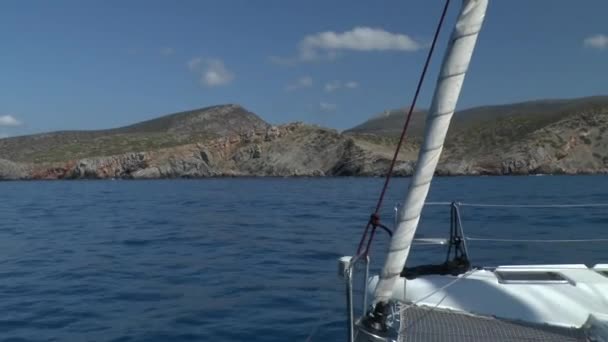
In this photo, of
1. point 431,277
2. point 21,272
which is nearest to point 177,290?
point 21,272

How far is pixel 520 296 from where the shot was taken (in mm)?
7164

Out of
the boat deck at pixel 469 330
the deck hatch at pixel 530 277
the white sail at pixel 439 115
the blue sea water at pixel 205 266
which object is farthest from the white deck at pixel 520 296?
the blue sea water at pixel 205 266

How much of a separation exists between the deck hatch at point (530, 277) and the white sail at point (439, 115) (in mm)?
2231

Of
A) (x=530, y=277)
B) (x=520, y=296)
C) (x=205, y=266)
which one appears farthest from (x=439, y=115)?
(x=205, y=266)

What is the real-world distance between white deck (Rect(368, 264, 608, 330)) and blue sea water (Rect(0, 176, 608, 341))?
275cm

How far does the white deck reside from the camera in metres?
6.84

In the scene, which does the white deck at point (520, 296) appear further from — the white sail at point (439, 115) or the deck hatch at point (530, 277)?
the white sail at point (439, 115)

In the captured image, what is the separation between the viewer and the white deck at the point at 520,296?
269 inches

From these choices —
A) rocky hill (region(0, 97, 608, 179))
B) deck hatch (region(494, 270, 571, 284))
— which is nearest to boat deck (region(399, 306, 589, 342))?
deck hatch (region(494, 270, 571, 284))

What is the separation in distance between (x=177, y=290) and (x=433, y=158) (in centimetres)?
959

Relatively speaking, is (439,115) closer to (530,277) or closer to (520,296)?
(520,296)

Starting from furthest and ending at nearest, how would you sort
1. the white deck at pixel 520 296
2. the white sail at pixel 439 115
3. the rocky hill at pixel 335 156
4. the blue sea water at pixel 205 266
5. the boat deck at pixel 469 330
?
the rocky hill at pixel 335 156
the blue sea water at pixel 205 266
the white deck at pixel 520 296
the boat deck at pixel 469 330
the white sail at pixel 439 115

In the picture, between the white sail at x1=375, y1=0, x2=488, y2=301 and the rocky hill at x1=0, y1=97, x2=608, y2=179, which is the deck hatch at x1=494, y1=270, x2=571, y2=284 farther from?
the rocky hill at x1=0, y1=97, x2=608, y2=179

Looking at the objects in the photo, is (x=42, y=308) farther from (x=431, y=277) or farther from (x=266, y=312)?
(x=431, y=277)
